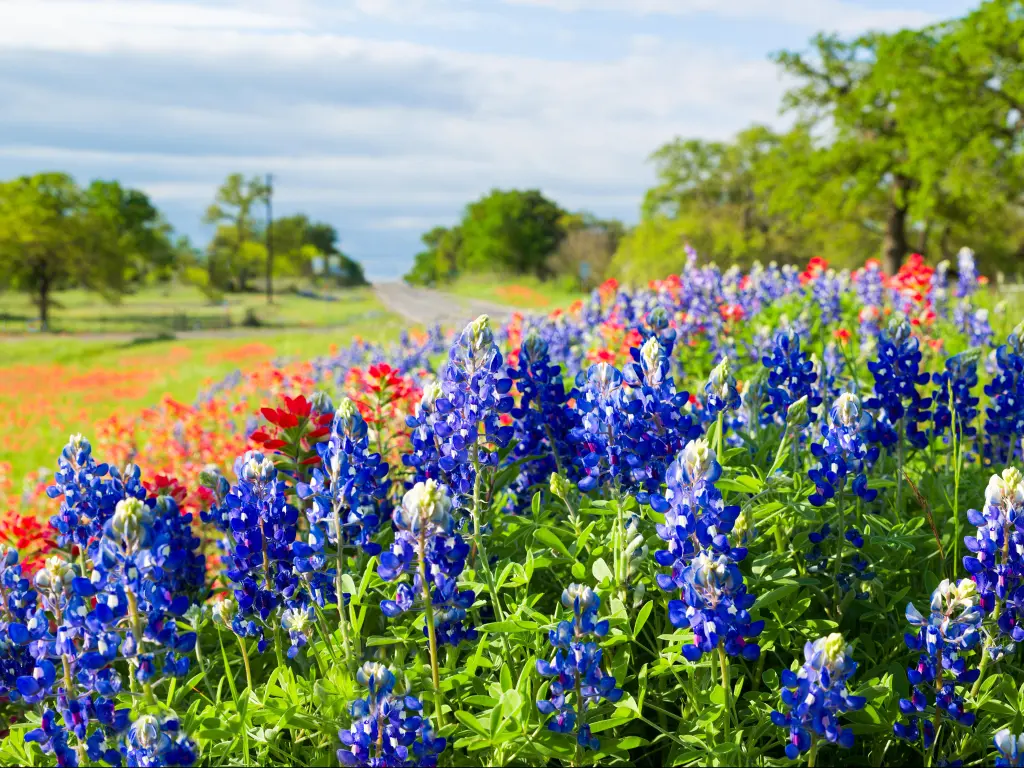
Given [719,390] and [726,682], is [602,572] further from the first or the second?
[719,390]

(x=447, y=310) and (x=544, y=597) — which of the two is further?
(x=447, y=310)

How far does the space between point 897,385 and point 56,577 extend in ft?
10.9

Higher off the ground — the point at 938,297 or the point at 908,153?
the point at 908,153

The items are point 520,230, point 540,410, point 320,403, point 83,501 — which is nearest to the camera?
point 83,501

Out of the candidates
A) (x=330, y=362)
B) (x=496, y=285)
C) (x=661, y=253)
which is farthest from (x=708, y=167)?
(x=330, y=362)

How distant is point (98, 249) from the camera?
4281 centimetres

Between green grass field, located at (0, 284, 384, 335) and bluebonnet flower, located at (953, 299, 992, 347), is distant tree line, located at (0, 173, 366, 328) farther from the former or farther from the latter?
bluebonnet flower, located at (953, 299, 992, 347)

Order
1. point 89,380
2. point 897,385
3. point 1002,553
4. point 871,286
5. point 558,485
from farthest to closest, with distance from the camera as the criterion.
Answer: point 89,380 → point 871,286 → point 897,385 → point 558,485 → point 1002,553

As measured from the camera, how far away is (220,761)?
8.26 ft

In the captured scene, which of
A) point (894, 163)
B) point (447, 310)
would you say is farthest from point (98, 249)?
point (894, 163)

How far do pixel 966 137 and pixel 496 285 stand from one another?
63.7m

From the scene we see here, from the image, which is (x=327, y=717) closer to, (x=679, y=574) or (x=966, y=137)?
(x=679, y=574)

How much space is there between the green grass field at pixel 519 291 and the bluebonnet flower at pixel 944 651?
52302 millimetres

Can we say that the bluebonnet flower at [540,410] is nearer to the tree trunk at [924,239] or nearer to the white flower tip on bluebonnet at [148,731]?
the white flower tip on bluebonnet at [148,731]
